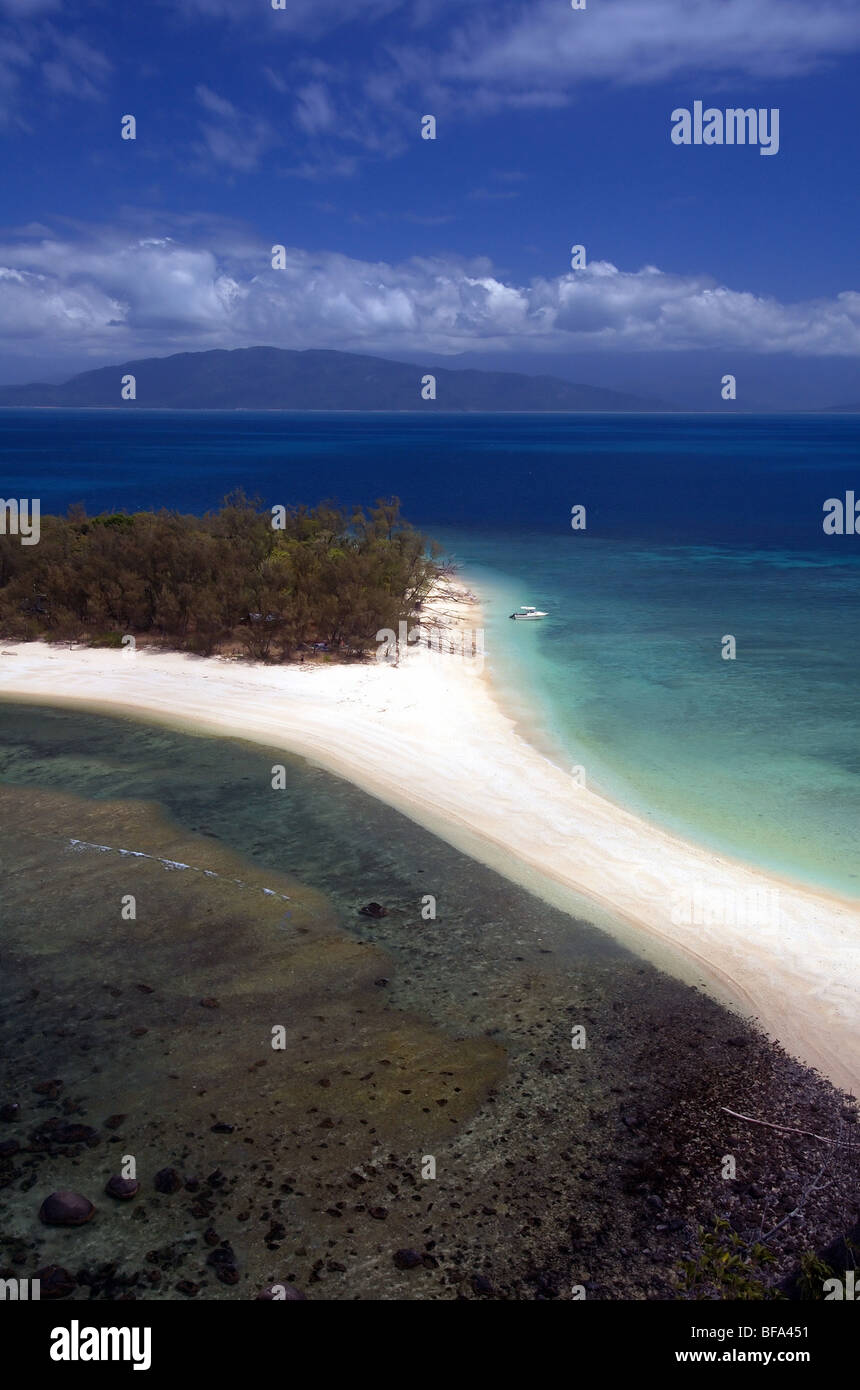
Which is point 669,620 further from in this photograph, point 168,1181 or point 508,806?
point 168,1181

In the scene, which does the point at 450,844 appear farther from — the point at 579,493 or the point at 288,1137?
the point at 579,493

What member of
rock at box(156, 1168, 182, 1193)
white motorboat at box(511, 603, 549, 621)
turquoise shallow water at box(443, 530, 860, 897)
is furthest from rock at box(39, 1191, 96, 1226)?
white motorboat at box(511, 603, 549, 621)

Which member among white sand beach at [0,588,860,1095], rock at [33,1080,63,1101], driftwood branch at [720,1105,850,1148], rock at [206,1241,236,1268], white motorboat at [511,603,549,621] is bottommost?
rock at [206,1241,236,1268]

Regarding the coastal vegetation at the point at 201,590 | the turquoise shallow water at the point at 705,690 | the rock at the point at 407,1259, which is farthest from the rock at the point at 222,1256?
the coastal vegetation at the point at 201,590

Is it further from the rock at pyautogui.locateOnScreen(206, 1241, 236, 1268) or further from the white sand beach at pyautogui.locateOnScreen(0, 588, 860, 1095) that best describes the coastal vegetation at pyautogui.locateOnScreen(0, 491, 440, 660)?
the rock at pyautogui.locateOnScreen(206, 1241, 236, 1268)

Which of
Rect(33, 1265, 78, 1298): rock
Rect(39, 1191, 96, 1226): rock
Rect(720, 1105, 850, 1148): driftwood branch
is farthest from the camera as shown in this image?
Rect(720, 1105, 850, 1148): driftwood branch

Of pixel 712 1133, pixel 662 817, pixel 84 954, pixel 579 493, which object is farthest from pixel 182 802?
pixel 579 493
